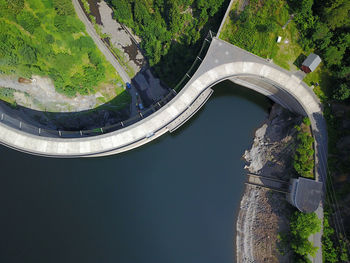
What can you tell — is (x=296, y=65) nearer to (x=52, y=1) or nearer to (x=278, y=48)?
(x=278, y=48)

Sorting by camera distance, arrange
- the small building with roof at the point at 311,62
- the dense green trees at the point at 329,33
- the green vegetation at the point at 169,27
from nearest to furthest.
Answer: the dense green trees at the point at 329,33 → the small building with roof at the point at 311,62 → the green vegetation at the point at 169,27

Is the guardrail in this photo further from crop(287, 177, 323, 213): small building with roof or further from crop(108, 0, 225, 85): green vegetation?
crop(287, 177, 323, 213): small building with roof

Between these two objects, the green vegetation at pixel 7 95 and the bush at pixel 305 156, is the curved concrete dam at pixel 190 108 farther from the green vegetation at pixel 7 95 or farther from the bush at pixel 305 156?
the green vegetation at pixel 7 95

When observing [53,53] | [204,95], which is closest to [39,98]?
[53,53]

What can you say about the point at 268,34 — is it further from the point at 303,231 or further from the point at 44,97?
the point at 44,97

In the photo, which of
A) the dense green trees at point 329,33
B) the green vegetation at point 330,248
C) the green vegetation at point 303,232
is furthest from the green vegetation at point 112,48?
the green vegetation at point 330,248

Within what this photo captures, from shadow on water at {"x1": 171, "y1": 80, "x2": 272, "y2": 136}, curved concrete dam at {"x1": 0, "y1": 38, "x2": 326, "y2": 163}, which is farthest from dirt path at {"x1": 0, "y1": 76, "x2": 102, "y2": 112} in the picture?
shadow on water at {"x1": 171, "y1": 80, "x2": 272, "y2": 136}

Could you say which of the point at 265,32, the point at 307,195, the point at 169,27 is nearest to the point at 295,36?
the point at 265,32
